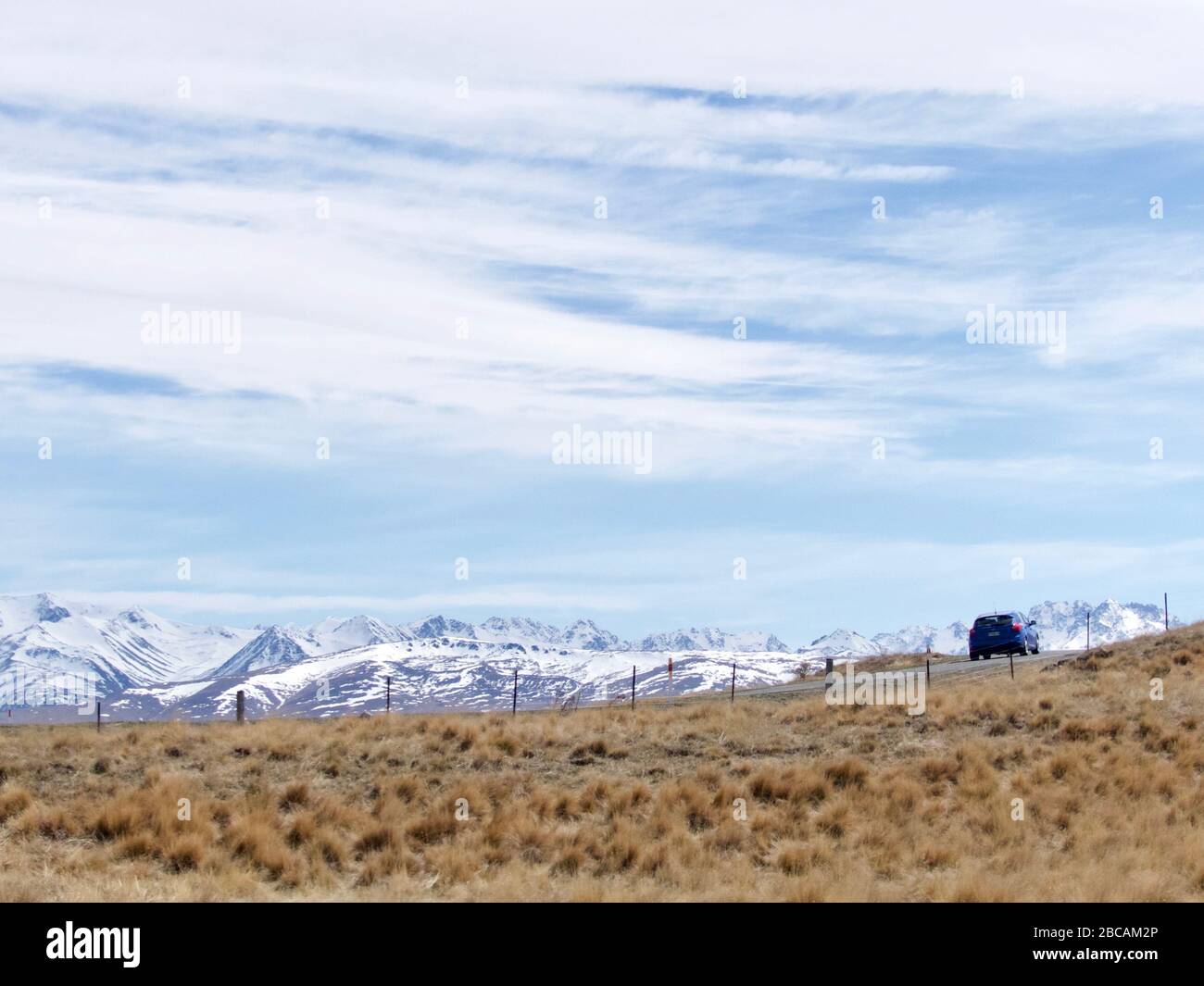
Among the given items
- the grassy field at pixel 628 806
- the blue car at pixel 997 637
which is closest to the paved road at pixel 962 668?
the blue car at pixel 997 637

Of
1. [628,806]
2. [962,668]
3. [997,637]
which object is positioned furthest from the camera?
[997,637]

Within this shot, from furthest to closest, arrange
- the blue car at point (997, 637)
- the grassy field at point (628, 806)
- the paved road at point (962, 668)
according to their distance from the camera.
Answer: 1. the blue car at point (997, 637)
2. the paved road at point (962, 668)
3. the grassy field at point (628, 806)

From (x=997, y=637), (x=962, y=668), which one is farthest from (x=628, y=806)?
(x=997, y=637)

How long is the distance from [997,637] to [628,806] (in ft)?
111

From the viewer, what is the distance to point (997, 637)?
52.8 metres

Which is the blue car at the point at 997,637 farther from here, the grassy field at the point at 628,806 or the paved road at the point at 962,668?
the grassy field at the point at 628,806

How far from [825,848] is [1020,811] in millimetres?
4357

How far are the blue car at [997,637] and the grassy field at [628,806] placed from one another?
20.4m

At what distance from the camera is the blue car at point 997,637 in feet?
172

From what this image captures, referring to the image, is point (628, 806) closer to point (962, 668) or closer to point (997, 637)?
point (962, 668)
